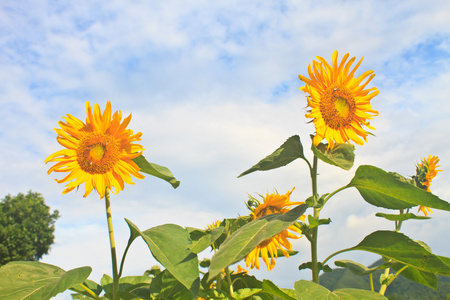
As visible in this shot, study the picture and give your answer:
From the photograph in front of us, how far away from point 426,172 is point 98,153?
2.18 metres

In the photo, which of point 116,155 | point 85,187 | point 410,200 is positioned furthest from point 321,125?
point 85,187

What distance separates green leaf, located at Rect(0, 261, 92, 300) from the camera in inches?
50.6

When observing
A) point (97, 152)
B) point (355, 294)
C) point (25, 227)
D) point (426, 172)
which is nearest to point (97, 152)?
point (97, 152)

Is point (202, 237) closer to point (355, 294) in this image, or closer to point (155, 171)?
point (155, 171)

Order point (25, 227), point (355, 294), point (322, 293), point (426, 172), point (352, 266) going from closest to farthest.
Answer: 1. point (322, 293)
2. point (355, 294)
3. point (352, 266)
4. point (426, 172)
5. point (25, 227)

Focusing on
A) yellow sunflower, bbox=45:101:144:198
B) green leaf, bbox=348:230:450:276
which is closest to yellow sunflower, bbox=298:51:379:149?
green leaf, bbox=348:230:450:276

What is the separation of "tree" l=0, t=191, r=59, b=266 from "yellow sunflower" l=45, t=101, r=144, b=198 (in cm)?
1989

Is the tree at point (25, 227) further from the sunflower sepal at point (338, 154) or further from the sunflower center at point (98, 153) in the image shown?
the sunflower sepal at point (338, 154)

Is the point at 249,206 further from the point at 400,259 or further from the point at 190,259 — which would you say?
the point at 400,259

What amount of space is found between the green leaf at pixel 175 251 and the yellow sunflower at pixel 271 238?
1.27 ft

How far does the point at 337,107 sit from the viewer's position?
1.67 metres

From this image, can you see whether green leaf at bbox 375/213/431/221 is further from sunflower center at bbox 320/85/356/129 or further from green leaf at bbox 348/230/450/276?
sunflower center at bbox 320/85/356/129

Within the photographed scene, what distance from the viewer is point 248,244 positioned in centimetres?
105

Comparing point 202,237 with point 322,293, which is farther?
point 202,237
